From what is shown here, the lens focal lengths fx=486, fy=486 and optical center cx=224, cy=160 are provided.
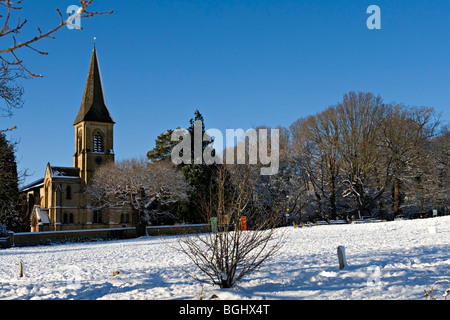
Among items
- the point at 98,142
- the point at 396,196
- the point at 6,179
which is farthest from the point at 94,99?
the point at 6,179

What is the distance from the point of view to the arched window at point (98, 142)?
6612 centimetres

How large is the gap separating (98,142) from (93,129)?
1917 mm

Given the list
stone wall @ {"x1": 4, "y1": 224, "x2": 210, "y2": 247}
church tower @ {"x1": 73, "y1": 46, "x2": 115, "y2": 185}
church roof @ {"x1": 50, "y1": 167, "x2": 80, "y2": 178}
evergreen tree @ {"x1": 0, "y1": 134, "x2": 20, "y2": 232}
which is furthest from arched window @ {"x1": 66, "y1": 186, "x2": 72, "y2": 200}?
evergreen tree @ {"x1": 0, "y1": 134, "x2": 20, "y2": 232}

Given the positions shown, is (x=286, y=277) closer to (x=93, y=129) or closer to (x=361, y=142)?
(x=361, y=142)

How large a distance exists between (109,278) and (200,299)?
231 inches

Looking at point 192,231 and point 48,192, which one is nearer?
point 192,231

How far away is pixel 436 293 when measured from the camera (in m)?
11.3

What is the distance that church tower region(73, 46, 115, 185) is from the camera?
64625mm

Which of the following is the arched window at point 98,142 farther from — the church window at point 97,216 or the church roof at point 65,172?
the church window at point 97,216

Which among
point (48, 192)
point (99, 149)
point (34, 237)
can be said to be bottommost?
point (34, 237)

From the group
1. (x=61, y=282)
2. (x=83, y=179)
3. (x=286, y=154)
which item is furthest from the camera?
(x=83, y=179)

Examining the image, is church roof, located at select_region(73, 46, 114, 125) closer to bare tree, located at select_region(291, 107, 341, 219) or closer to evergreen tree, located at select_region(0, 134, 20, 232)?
bare tree, located at select_region(291, 107, 341, 219)
